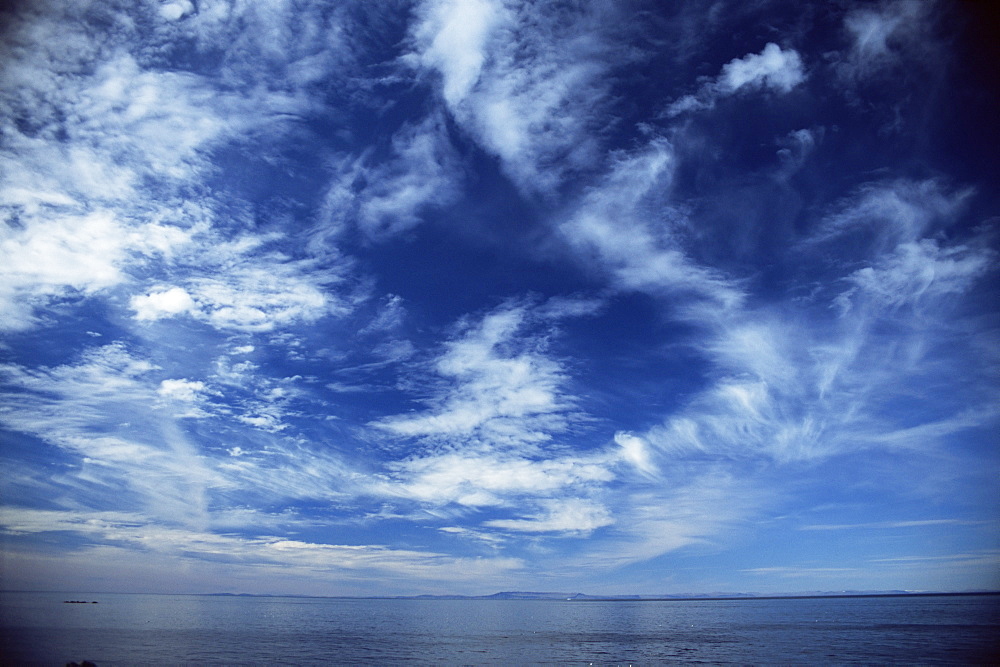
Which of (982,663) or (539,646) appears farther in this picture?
(539,646)

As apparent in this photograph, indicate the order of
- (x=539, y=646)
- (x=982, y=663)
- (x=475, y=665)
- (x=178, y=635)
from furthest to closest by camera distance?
(x=178, y=635)
(x=539, y=646)
(x=475, y=665)
(x=982, y=663)

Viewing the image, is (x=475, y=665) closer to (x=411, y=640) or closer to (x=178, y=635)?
(x=411, y=640)

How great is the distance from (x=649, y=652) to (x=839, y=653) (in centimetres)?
2552

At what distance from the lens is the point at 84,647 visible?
240ft

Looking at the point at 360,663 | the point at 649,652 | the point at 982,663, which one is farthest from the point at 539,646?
the point at 982,663

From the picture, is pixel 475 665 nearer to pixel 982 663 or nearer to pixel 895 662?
pixel 895 662

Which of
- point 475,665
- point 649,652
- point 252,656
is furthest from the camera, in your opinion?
point 649,652

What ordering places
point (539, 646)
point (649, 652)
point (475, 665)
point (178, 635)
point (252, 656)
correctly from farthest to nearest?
1. point (178, 635)
2. point (539, 646)
3. point (649, 652)
4. point (252, 656)
5. point (475, 665)

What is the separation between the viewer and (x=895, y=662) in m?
62.6

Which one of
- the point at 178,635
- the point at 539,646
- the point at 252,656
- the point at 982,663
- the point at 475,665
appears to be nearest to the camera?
the point at 982,663

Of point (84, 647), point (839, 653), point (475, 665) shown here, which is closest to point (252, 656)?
point (84, 647)

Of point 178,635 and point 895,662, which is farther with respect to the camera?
point 178,635

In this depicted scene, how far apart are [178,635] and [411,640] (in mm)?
42117

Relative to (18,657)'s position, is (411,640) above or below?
below
